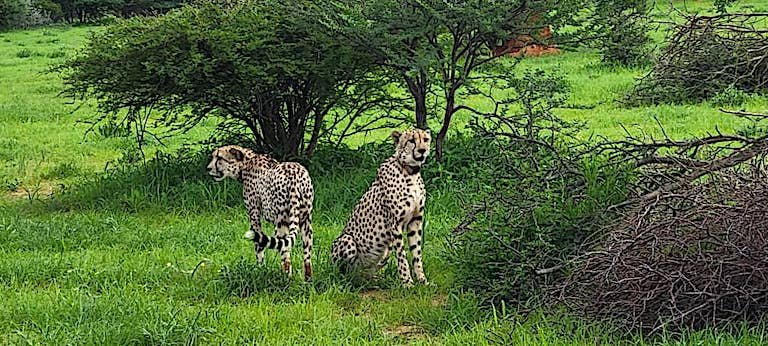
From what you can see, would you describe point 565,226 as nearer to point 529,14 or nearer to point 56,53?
point 529,14

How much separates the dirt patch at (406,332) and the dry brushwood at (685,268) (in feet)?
2.77

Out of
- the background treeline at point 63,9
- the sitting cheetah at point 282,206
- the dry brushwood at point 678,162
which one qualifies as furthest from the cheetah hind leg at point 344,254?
the background treeline at point 63,9

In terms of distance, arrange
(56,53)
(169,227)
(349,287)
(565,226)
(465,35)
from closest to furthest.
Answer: (565,226) < (349,287) < (169,227) < (465,35) < (56,53)

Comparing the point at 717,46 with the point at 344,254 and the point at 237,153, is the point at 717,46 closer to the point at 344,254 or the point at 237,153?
the point at 344,254

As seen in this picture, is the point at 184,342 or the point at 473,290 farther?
the point at 473,290

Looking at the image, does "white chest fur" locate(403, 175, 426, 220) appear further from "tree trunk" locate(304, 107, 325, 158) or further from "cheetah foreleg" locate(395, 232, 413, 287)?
"tree trunk" locate(304, 107, 325, 158)

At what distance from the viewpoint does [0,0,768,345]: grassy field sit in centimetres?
581

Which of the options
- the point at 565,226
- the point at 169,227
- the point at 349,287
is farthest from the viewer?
the point at 169,227

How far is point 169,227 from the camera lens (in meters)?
9.12

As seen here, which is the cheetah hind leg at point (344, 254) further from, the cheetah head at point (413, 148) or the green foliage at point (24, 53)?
the green foliage at point (24, 53)

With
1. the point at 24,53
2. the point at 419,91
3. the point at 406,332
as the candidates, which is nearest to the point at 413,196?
the point at 406,332

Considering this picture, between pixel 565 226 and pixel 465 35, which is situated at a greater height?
pixel 465 35

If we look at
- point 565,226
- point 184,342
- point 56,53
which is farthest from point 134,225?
point 56,53

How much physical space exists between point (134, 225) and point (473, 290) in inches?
155
